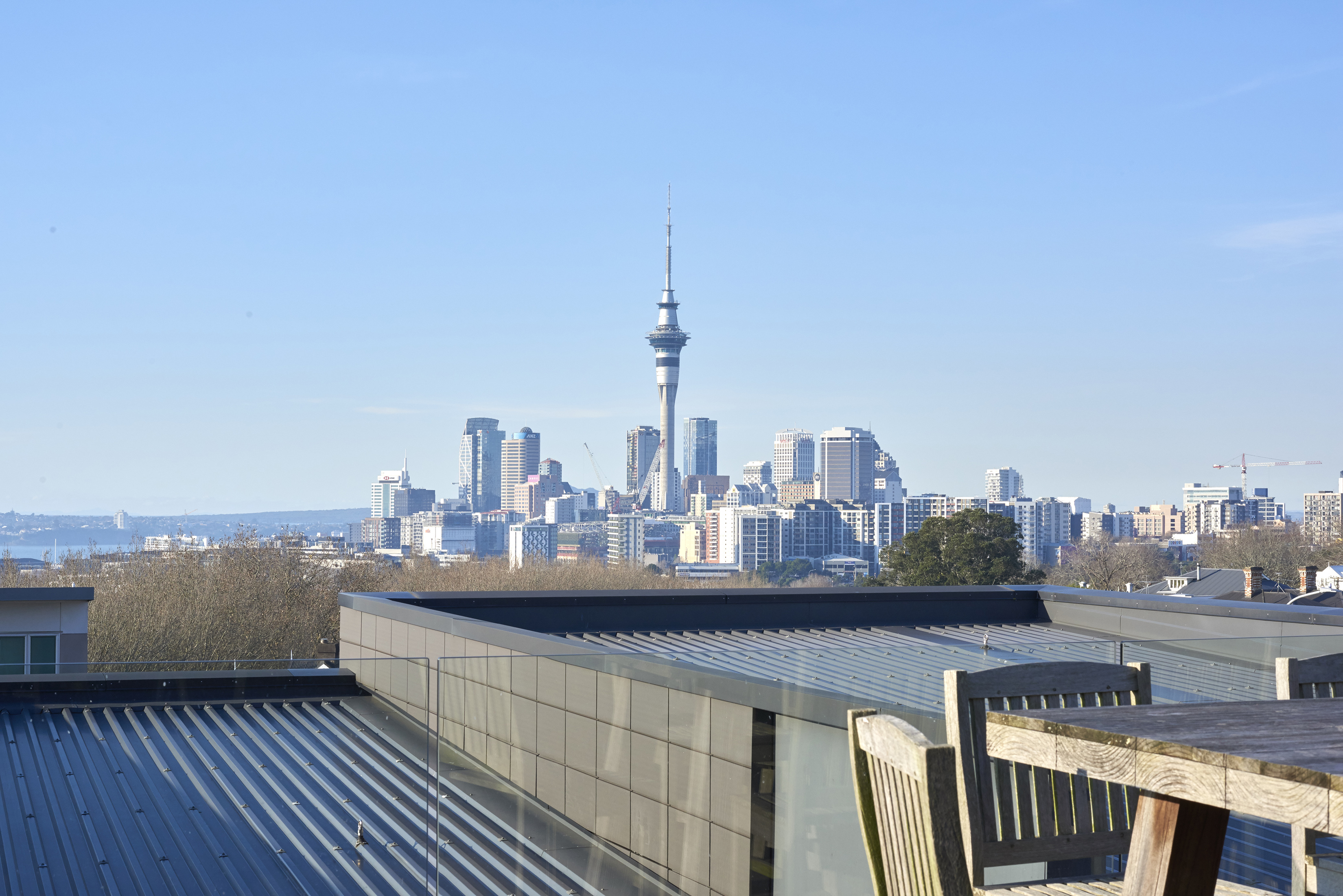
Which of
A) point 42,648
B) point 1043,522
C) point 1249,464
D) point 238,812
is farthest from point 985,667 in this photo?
point 1249,464

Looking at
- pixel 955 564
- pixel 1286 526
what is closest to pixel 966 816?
pixel 955 564

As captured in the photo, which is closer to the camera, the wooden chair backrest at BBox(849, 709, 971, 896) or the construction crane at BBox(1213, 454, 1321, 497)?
the wooden chair backrest at BBox(849, 709, 971, 896)

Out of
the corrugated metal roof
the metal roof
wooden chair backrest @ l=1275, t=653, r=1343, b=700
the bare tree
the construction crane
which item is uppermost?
the construction crane

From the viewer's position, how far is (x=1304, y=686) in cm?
310

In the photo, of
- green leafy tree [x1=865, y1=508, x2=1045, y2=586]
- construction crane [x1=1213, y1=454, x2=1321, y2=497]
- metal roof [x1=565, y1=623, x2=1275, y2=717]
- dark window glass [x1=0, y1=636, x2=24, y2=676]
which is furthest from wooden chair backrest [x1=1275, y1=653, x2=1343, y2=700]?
construction crane [x1=1213, y1=454, x2=1321, y2=497]

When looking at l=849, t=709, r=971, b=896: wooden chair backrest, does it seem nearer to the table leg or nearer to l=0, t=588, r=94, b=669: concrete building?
the table leg

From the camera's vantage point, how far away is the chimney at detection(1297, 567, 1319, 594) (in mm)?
47312

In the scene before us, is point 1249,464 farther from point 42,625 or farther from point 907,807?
point 907,807

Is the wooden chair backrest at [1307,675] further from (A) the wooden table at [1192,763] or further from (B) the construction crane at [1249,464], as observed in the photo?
(B) the construction crane at [1249,464]

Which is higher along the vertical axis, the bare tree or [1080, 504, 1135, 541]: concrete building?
[1080, 504, 1135, 541]: concrete building

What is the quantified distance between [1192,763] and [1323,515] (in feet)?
531

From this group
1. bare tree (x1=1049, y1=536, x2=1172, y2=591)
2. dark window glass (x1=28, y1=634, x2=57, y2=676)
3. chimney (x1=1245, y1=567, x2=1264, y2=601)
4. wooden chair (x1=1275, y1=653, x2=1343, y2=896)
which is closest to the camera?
wooden chair (x1=1275, y1=653, x2=1343, y2=896)

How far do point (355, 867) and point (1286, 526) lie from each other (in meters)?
112

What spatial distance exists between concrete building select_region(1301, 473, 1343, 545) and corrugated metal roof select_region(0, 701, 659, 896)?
83.7m
